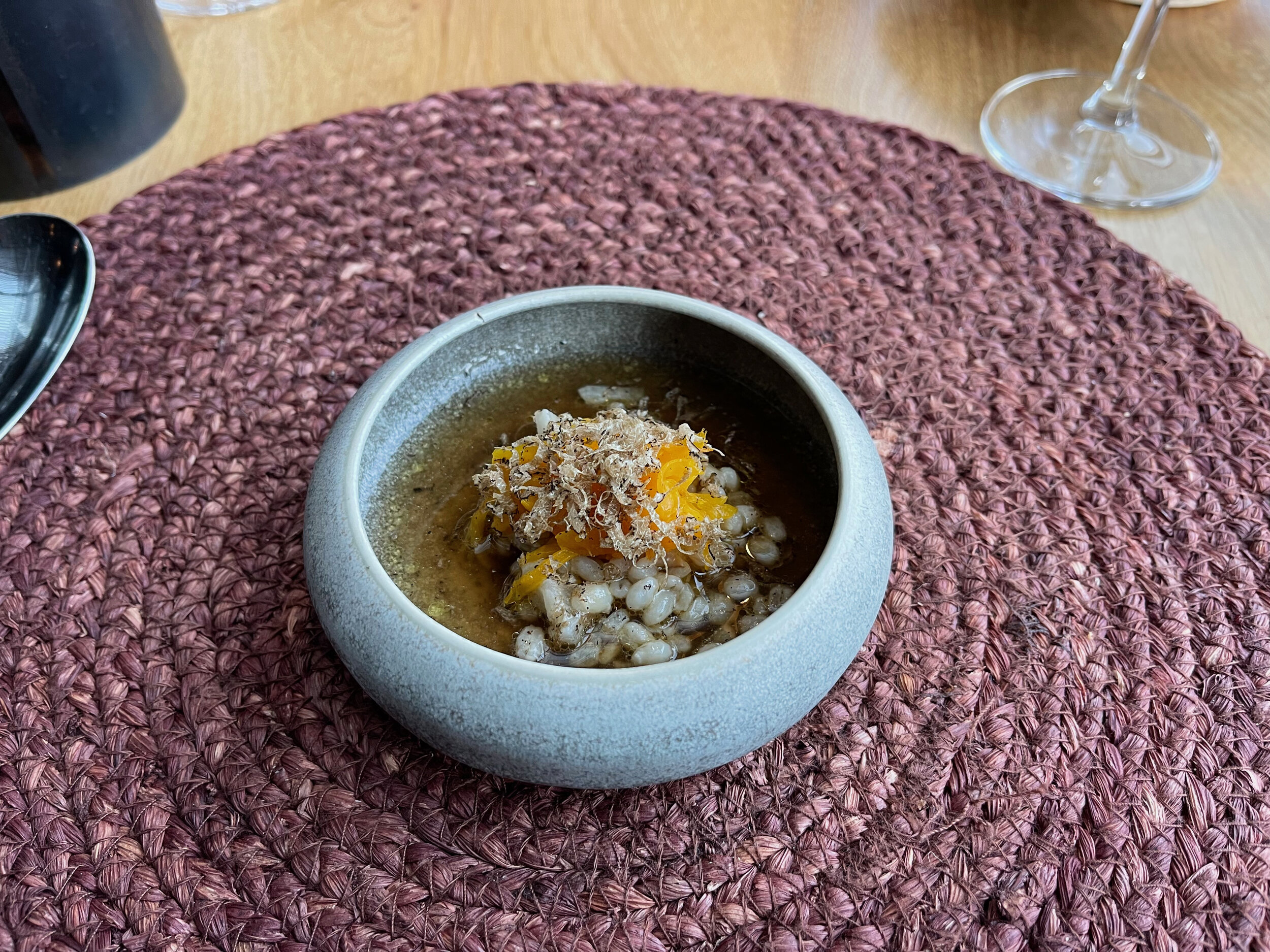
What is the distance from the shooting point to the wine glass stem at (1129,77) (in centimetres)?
111

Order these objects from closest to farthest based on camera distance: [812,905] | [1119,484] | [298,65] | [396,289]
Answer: [812,905] → [1119,484] → [396,289] → [298,65]

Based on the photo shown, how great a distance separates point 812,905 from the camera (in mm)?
636

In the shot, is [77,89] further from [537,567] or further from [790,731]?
[790,731]

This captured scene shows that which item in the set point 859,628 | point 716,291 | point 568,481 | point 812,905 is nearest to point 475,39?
point 716,291

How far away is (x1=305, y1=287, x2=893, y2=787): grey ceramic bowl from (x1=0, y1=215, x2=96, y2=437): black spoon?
0.34 metres

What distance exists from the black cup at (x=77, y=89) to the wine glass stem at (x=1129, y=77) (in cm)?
100

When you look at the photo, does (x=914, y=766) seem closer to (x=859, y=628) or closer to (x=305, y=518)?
(x=859, y=628)

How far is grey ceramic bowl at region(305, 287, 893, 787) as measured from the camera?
1.87ft

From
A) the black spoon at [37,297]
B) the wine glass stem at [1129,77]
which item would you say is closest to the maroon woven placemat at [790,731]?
the black spoon at [37,297]

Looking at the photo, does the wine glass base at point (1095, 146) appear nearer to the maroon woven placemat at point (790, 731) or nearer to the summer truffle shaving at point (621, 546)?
the maroon woven placemat at point (790, 731)

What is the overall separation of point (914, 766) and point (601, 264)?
53cm

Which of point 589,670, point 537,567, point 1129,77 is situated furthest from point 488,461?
point 1129,77

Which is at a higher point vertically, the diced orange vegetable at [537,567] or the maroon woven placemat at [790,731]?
the diced orange vegetable at [537,567]

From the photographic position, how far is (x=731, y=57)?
1.31 m
